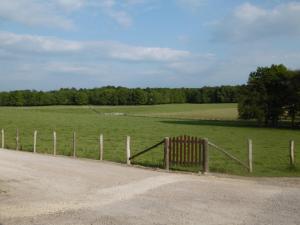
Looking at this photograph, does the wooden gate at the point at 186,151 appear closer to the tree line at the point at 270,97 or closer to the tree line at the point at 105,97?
the tree line at the point at 270,97

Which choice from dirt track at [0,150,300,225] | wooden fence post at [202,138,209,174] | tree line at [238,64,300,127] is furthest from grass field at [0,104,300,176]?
dirt track at [0,150,300,225]

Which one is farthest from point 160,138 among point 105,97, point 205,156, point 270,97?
point 105,97

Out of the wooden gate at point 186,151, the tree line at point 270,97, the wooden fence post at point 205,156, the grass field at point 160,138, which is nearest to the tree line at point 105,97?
the grass field at point 160,138

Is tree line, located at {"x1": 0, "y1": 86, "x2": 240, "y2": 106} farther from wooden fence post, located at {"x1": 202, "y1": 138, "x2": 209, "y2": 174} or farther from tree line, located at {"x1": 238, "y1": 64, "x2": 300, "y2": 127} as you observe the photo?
wooden fence post, located at {"x1": 202, "y1": 138, "x2": 209, "y2": 174}

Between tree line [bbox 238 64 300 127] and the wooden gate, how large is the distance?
45.9m

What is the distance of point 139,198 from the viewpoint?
1221cm

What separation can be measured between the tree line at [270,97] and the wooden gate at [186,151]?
4595 cm

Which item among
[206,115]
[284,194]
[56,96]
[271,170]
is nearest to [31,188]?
[284,194]

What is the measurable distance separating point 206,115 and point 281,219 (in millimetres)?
83953

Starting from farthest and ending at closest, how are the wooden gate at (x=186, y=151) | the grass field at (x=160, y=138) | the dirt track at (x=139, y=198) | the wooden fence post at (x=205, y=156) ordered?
the grass field at (x=160, y=138) < the wooden gate at (x=186, y=151) < the wooden fence post at (x=205, y=156) < the dirt track at (x=139, y=198)

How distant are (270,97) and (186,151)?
47.5 meters

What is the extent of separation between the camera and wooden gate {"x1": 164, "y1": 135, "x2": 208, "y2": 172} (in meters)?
17.5

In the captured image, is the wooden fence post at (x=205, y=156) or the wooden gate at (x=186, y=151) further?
the wooden gate at (x=186, y=151)

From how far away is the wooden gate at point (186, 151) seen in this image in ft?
57.4
